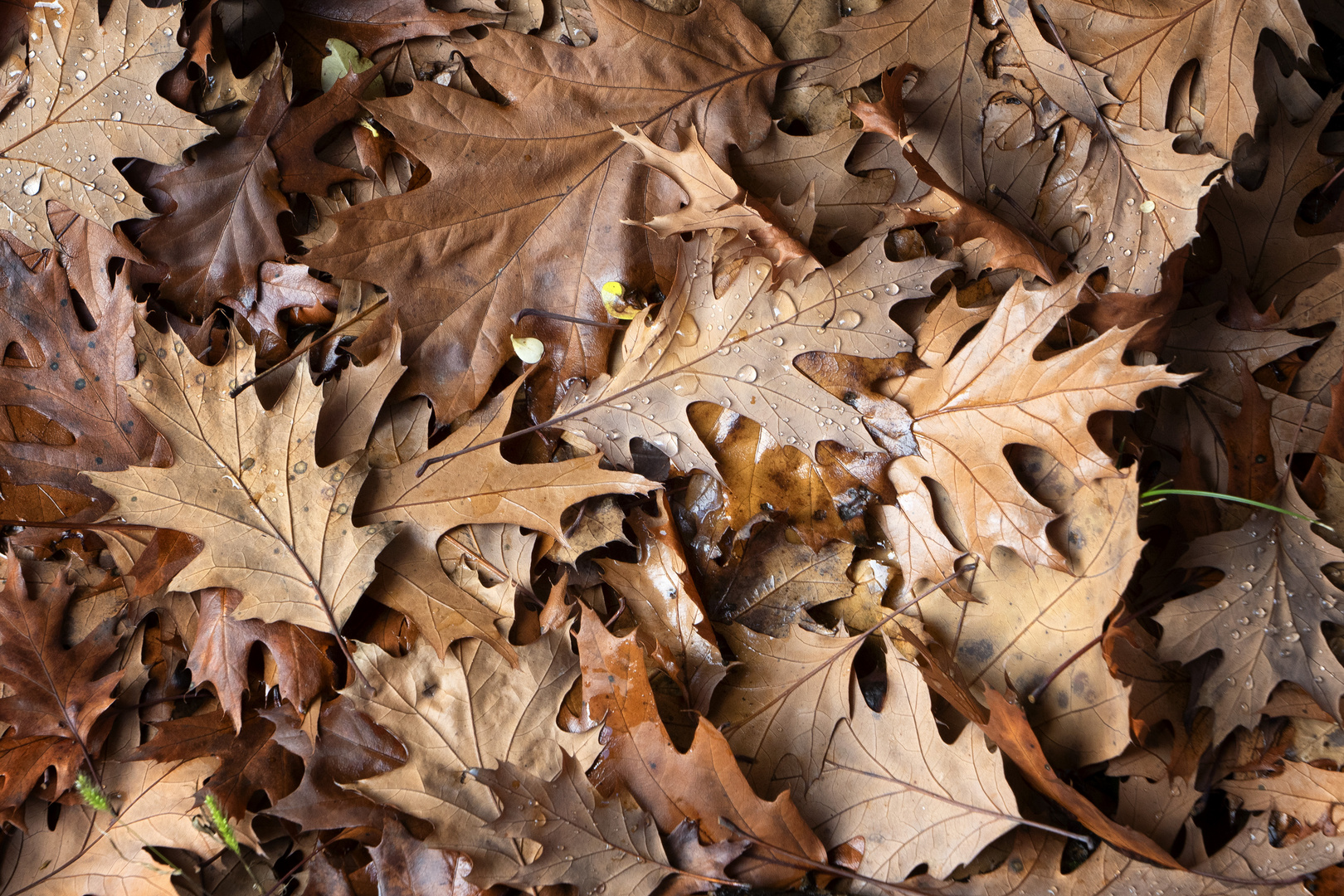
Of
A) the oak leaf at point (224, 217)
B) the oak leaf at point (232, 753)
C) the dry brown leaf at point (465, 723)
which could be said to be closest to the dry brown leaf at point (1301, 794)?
the dry brown leaf at point (465, 723)

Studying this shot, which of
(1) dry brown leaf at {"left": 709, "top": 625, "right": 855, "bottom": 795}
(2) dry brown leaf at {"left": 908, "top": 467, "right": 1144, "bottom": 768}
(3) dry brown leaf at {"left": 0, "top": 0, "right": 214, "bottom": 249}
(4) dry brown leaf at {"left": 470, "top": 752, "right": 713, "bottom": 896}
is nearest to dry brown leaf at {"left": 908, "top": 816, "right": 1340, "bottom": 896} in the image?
(2) dry brown leaf at {"left": 908, "top": 467, "right": 1144, "bottom": 768}

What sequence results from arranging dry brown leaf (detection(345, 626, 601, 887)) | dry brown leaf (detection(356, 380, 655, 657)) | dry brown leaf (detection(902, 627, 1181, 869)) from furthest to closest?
dry brown leaf (detection(356, 380, 655, 657)) → dry brown leaf (detection(345, 626, 601, 887)) → dry brown leaf (detection(902, 627, 1181, 869))

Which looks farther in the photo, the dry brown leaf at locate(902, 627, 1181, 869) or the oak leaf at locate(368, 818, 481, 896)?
the oak leaf at locate(368, 818, 481, 896)

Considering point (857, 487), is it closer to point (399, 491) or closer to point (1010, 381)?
point (1010, 381)

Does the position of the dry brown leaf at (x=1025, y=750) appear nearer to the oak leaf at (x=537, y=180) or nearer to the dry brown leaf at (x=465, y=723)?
the dry brown leaf at (x=465, y=723)

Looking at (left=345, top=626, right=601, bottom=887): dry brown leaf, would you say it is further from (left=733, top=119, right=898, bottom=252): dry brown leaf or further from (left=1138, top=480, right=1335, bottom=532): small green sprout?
(left=1138, top=480, right=1335, bottom=532): small green sprout

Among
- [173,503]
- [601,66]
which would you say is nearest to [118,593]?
[173,503]
